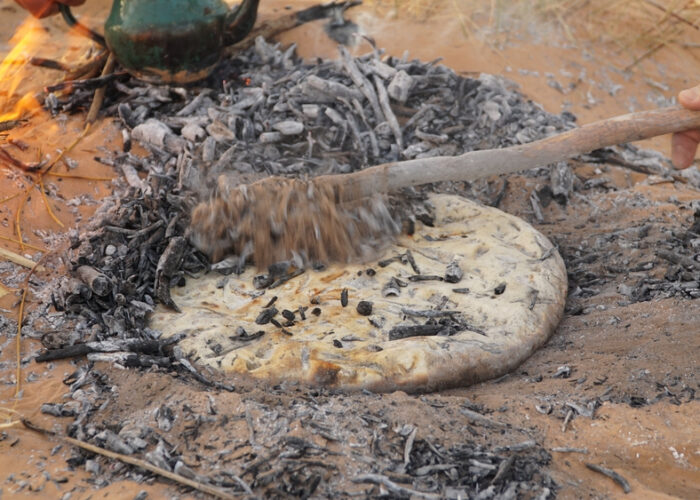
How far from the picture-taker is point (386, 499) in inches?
91.6

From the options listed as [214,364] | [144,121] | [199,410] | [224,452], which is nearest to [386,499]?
[224,452]

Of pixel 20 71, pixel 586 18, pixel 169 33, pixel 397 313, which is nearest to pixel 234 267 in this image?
pixel 397 313

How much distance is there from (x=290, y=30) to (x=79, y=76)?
1861mm

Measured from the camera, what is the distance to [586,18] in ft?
23.6

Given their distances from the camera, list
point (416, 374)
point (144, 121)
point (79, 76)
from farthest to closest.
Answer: point (79, 76), point (144, 121), point (416, 374)

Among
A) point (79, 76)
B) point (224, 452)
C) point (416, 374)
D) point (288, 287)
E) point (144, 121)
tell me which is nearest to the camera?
point (224, 452)

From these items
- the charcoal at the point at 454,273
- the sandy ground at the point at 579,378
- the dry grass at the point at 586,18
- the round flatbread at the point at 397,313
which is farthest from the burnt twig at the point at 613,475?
the dry grass at the point at 586,18

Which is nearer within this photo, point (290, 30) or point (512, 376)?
point (512, 376)

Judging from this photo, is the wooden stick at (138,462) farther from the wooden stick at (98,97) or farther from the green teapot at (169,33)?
the green teapot at (169,33)

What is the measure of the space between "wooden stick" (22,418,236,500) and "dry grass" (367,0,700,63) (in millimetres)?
5251

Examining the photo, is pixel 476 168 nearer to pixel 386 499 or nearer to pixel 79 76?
pixel 386 499

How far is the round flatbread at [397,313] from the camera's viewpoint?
3086 millimetres

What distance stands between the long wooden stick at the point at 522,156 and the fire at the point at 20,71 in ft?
8.69

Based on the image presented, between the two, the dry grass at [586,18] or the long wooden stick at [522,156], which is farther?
the dry grass at [586,18]
